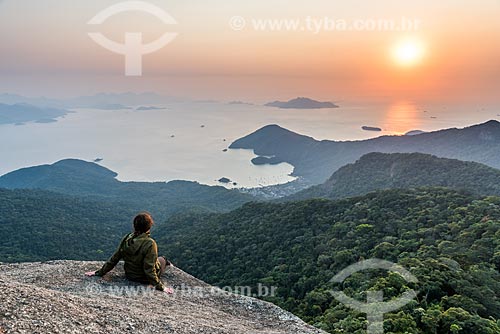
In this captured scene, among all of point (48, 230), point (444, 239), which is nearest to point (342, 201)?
point (444, 239)

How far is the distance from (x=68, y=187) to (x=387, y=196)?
8824cm

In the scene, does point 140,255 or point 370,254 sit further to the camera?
point 370,254

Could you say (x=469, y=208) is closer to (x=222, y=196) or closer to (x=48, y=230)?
(x=48, y=230)

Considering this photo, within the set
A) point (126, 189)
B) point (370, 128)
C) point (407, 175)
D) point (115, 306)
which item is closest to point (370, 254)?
point (115, 306)

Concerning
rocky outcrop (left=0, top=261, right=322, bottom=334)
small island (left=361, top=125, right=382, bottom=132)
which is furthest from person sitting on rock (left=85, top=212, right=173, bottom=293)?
small island (left=361, top=125, right=382, bottom=132)

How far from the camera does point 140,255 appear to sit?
23.8 feet

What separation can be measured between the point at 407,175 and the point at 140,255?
4626 cm

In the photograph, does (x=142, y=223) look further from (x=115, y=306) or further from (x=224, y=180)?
(x=224, y=180)

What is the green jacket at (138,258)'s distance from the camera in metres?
7.07

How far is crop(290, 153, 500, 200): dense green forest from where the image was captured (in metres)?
37.1

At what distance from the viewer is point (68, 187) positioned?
3701 inches

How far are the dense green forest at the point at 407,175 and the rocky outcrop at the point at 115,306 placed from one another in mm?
32228

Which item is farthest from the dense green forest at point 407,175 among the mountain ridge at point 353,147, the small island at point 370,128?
the small island at point 370,128

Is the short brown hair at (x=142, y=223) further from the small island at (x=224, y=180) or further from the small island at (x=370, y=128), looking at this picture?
the small island at (x=370, y=128)
